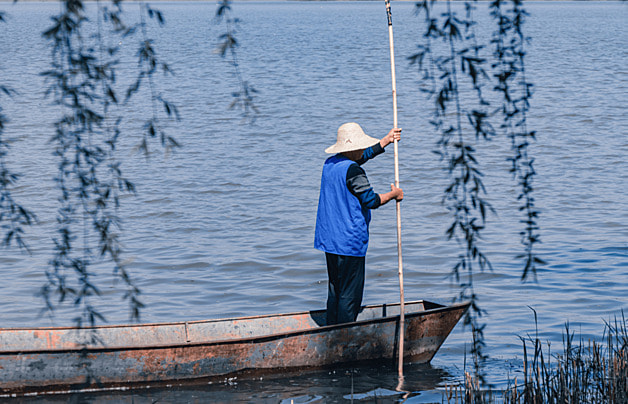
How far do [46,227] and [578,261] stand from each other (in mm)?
7649

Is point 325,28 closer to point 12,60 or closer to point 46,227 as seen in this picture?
point 12,60

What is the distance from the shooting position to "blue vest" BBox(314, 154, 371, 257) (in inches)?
262

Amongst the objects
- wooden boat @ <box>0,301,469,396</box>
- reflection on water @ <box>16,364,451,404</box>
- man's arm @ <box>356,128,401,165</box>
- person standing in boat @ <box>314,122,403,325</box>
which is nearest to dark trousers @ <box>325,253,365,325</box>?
person standing in boat @ <box>314,122,403,325</box>

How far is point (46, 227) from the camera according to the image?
41.3 ft

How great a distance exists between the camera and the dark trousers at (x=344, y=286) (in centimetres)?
680

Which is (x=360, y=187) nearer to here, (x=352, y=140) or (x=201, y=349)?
(x=352, y=140)

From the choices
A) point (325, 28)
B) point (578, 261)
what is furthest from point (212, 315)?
point (325, 28)

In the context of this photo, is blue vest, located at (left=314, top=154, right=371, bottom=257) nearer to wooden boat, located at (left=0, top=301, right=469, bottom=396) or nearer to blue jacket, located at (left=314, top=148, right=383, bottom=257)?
blue jacket, located at (left=314, top=148, right=383, bottom=257)

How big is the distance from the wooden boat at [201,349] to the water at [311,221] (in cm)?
16

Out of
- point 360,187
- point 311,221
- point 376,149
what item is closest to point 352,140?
point 376,149

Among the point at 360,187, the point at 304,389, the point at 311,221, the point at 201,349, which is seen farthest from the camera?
the point at 311,221

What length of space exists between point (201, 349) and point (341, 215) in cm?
154

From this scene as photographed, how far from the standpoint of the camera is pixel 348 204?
21.9 ft

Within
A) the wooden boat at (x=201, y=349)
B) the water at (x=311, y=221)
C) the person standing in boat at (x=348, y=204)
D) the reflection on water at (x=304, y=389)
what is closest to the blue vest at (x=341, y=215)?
the person standing in boat at (x=348, y=204)
